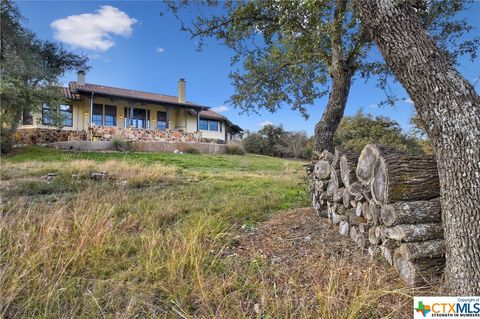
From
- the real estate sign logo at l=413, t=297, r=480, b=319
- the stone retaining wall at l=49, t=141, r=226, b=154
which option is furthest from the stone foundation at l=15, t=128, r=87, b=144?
the real estate sign logo at l=413, t=297, r=480, b=319

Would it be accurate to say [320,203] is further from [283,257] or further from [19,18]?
[19,18]

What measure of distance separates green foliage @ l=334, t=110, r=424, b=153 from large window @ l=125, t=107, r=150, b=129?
16596 millimetres

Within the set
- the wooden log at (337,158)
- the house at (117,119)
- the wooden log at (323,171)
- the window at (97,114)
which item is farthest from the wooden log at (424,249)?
the window at (97,114)

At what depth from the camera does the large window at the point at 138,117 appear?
2653 centimetres

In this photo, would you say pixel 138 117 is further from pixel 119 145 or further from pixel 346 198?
pixel 346 198

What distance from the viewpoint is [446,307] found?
235cm

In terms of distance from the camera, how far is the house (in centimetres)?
2198

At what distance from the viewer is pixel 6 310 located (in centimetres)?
232

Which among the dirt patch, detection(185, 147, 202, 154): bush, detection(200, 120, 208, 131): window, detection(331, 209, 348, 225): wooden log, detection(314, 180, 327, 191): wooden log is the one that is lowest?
the dirt patch

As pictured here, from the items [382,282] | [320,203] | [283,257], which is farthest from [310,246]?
[320,203]

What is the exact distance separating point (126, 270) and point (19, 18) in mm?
18933

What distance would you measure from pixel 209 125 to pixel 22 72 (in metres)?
17.4

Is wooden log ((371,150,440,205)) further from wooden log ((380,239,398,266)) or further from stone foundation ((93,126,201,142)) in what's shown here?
stone foundation ((93,126,201,142))

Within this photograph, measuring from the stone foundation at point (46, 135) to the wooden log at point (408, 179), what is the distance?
23.3 metres
